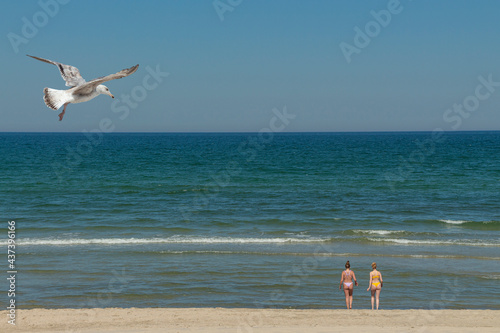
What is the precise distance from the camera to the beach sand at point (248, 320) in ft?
43.1

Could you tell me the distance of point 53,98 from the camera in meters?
7.03

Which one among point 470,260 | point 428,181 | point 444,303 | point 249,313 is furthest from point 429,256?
point 428,181

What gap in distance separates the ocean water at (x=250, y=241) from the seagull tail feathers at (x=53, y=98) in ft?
31.7

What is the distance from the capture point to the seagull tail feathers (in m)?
6.84

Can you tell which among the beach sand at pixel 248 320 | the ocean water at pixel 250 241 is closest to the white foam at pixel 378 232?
the ocean water at pixel 250 241

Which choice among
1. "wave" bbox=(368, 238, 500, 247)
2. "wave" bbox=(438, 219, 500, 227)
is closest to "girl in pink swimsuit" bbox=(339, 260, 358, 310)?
"wave" bbox=(368, 238, 500, 247)

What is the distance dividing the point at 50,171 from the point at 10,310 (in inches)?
1596

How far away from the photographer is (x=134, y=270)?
756 inches

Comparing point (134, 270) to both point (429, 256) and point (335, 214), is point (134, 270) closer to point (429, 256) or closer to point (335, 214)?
point (429, 256)

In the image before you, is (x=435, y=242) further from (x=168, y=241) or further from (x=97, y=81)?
(x=97, y=81)

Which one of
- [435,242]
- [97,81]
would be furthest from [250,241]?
[97,81]

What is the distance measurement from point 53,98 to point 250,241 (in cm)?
1729

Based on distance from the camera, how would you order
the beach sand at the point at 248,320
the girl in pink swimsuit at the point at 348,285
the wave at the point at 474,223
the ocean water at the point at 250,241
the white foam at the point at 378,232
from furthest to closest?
the wave at the point at 474,223, the white foam at the point at 378,232, the ocean water at the point at 250,241, the girl in pink swimsuit at the point at 348,285, the beach sand at the point at 248,320

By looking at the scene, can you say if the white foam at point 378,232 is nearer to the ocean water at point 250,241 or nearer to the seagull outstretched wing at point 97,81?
the ocean water at point 250,241
